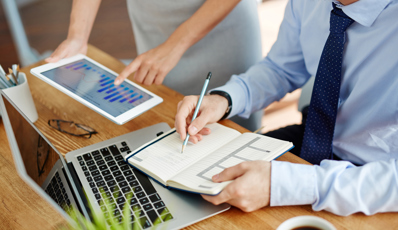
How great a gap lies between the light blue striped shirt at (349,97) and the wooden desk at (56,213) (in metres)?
0.02

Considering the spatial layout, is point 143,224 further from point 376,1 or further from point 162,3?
point 162,3

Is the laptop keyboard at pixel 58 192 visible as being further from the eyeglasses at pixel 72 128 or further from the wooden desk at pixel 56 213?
the eyeglasses at pixel 72 128

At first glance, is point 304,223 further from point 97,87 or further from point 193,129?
point 97,87

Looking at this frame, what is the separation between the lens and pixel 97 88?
40.2 inches

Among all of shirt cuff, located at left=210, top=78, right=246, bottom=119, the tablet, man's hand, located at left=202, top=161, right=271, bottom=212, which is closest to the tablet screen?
the tablet

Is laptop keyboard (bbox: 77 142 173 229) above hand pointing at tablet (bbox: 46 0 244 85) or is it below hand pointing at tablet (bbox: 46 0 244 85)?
below

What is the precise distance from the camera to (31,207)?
2.56 feet

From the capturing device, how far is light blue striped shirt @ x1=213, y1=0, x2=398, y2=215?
2.34ft

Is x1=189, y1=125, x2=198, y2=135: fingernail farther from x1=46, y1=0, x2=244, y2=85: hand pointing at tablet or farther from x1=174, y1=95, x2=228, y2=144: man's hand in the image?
x1=46, y1=0, x2=244, y2=85: hand pointing at tablet

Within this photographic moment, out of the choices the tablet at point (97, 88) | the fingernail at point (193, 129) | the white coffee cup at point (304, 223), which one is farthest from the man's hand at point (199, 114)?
the white coffee cup at point (304, 223)

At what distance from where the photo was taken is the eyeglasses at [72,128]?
1018 mm

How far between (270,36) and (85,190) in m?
2.85

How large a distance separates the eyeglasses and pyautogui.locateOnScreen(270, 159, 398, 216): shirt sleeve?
1.76ft

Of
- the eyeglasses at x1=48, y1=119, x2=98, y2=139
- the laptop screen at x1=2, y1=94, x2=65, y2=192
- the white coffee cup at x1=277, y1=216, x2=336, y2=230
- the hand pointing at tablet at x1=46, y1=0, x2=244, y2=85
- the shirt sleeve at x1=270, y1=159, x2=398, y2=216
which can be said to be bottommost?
the shirt sleeve at x1=270, y1=159, x2=398, y2=216
